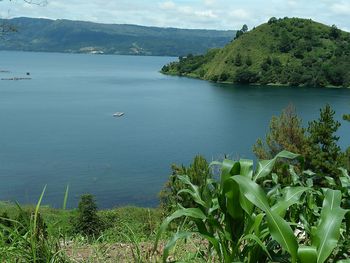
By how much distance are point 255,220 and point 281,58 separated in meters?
142

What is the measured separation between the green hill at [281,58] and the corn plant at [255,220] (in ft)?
410

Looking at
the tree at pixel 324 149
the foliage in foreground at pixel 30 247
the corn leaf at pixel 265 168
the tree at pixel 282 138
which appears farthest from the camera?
the tree at pixel 282 138

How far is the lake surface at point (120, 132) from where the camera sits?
43938mm

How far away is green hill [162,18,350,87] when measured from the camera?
126 m

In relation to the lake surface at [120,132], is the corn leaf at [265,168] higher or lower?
higher

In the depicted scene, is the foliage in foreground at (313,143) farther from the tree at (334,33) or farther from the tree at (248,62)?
the tree at (334,33)

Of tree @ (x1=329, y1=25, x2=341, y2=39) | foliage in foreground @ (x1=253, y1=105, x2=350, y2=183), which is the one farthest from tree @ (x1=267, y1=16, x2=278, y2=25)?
foliage in foreground @ (x1=253, y1=105, x2=350, y2=183)

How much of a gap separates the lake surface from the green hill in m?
14.0

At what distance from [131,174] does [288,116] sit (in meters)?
17.3

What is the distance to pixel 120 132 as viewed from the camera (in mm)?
65500

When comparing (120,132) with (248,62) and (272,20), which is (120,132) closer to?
(248,62)

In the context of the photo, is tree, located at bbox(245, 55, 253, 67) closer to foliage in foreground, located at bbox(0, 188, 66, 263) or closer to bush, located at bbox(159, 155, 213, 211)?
bush, located at bbox(159, 155, 213, 211)

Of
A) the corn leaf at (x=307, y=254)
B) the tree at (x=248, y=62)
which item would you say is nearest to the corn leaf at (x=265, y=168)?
the corn leaf at (x=307, y=254)

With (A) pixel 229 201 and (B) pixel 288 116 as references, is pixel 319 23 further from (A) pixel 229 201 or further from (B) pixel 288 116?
(A) pixel 229 201
